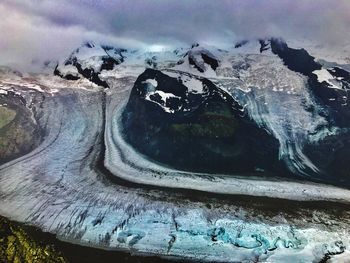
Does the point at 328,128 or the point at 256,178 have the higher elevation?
the point at 328,128

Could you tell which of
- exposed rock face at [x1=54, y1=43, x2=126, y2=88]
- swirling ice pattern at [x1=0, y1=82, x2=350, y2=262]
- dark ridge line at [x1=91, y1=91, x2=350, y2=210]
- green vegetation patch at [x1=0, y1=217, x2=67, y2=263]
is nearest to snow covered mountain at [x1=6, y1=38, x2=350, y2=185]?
exposed rock face at [x1=54, y1=43, x2=126, y2=88]

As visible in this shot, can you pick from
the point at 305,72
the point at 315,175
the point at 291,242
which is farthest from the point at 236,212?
the point at 305,72

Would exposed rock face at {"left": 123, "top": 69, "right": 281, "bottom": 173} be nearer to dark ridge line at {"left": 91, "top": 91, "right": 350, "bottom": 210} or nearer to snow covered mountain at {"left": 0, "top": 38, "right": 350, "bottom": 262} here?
snow covered mountain at {"left": 0, "top": 38, "right": 350, "bottom": 262}

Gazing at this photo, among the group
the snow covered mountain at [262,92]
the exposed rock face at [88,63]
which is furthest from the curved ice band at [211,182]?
the exposed rock face at [88,63]

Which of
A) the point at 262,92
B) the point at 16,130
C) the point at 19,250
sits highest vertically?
the point at 262,92

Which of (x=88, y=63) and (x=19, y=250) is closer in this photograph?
(x=19, y=250)

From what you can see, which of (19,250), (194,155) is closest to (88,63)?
(194,155)

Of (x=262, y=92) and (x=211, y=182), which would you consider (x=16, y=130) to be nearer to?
(x=211, y=182)

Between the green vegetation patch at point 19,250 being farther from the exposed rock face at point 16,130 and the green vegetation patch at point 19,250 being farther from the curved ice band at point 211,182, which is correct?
the exposed rock face at point 16,130

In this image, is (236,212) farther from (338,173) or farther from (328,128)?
(328,128)
